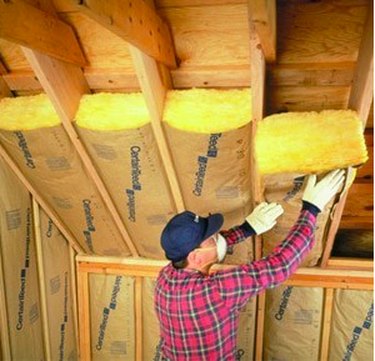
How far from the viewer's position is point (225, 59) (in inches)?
64.5

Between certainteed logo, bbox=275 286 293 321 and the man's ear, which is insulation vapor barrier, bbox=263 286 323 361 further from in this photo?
the man's ear

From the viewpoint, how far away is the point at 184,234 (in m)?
1.72

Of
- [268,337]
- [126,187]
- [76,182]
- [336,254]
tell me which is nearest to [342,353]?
[268,337]

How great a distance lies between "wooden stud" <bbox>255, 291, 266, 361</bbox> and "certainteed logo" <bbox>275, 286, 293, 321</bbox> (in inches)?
3.8

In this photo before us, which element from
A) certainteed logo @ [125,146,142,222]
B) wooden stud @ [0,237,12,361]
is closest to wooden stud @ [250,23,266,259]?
certainteed logo @ [125,146,142,222]

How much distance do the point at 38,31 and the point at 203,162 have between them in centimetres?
87

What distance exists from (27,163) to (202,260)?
1080 millimetres

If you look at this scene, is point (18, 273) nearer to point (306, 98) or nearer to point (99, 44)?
point (99, 44)

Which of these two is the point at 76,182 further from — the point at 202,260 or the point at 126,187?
the point at 202,260

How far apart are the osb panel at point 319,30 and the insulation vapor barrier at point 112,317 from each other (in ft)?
6.48

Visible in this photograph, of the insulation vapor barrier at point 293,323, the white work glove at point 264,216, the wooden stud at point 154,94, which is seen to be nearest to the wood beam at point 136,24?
the wooden stud at point 154,94

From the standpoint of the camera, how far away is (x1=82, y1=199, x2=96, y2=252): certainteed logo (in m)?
2.47

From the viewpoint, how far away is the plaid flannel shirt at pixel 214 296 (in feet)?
5.42

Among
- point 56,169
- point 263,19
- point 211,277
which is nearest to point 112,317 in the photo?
point 56,169
